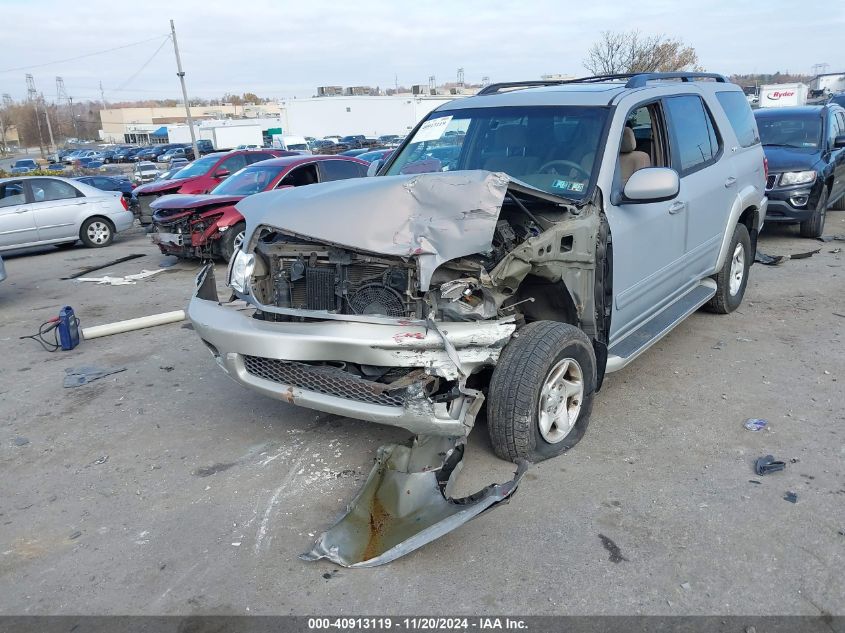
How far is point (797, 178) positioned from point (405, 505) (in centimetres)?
871

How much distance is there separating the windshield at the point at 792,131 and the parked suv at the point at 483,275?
676 centimetres

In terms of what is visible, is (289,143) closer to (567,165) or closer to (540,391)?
(567,165)

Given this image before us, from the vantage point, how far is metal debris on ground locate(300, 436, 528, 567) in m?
3.03

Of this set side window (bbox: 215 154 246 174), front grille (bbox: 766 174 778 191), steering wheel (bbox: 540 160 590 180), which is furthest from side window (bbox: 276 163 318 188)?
steering wheel (bbox: 540 160 590 180)

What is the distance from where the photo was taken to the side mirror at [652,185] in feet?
13.3

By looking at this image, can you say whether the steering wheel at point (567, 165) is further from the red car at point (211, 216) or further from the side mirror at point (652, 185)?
the red car at point (211, 216)

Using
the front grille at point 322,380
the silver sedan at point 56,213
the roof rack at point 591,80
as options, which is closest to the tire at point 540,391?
the front grille at point 322,380

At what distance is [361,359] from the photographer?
131 inches

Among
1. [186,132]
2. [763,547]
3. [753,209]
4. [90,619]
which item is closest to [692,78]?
[753,209]

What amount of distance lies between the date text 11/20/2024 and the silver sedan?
1175 centimetres

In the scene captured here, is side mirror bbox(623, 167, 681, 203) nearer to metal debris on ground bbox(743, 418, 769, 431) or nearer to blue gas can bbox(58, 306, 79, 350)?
metal debris on ground bbox(743, 418, 769, 431)

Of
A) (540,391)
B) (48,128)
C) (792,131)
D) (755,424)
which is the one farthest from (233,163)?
(48,128)

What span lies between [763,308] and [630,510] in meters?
4.22

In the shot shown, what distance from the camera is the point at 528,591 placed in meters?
2.82
